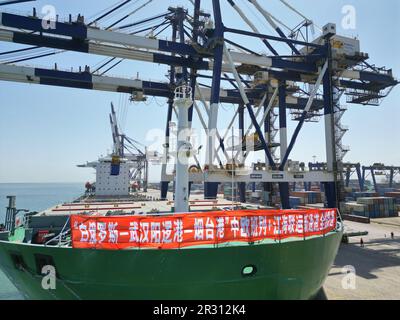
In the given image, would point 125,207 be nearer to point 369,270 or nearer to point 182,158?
point 182,158

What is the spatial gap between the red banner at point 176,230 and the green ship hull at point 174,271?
286 mm

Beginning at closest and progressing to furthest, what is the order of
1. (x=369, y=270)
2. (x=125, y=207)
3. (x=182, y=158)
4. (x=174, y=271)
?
(x=174, y=271)
(x=182, y=158)
(x=125, y=207)
(x=369, y=270)

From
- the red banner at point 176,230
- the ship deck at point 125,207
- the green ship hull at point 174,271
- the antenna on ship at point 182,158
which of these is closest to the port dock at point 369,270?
the green ship hull at point 174,271

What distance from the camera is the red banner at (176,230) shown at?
26.4 ft

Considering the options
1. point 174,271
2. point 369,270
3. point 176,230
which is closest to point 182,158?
point 176,230

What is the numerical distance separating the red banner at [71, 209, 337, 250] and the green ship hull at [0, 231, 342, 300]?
29 cm

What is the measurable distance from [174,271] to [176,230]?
1.26m

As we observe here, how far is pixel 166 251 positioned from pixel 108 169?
712 inches

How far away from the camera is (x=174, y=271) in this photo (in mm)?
8133

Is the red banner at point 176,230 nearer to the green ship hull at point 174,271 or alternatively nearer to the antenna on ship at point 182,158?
the green ship hull at point 174,271
